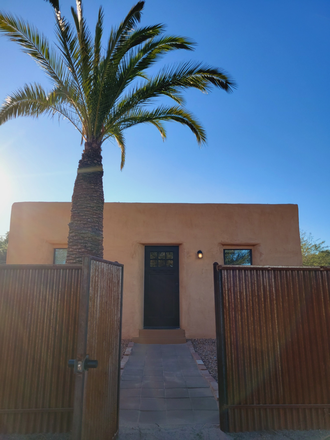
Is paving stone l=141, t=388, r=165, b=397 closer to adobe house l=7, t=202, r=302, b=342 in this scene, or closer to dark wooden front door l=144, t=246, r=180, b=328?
adobe house l=7, t=202, r=302, b=342

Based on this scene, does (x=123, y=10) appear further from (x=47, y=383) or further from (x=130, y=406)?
(x=130, y=406)

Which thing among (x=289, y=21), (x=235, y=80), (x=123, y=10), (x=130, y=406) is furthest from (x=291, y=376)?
(x=289, y=21)

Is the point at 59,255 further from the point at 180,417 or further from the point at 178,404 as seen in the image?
the point at 180,417

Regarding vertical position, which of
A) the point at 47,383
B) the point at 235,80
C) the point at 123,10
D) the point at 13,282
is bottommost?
the point at 47,383

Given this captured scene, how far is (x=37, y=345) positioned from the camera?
3223 millimetres

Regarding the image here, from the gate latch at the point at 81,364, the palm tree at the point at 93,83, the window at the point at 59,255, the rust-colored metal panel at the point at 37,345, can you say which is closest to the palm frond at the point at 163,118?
the palm tree at the point at 93,83

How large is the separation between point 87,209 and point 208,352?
171 inches

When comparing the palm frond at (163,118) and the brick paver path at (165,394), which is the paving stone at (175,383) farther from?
the palm frond at (163,118)

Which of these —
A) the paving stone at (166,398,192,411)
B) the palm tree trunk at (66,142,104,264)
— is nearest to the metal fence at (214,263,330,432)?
the paving stone at (166,398,192,411)

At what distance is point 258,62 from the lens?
21.8 feet

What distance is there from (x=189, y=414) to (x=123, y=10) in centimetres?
651

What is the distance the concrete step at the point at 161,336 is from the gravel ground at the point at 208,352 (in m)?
0.37

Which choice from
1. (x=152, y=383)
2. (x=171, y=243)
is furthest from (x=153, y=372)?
(x=171, y=243)

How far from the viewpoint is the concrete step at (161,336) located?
7641 millimetres
